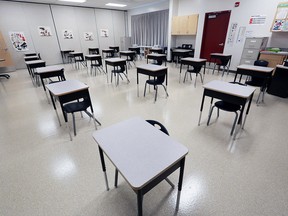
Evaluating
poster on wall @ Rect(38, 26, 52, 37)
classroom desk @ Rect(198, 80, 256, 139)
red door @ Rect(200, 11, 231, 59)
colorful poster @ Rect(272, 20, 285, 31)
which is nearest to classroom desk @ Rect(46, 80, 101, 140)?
classroom desk @ Rect(198, 80, 256, 139)

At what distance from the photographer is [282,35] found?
4914 millimetres

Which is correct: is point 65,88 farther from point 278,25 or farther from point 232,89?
point 278,25

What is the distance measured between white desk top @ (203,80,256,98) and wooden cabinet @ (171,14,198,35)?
594cm

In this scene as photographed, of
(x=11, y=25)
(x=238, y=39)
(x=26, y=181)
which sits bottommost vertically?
(x=26, y=181)

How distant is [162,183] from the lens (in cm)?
170

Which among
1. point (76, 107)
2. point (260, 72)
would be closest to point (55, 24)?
point (76, 107)

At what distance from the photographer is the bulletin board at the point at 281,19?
4.55 m

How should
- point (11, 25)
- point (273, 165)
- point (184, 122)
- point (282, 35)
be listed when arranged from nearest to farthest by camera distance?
point (273, 165) < point (184, 122) < point (282, 35) < point (11, 25)

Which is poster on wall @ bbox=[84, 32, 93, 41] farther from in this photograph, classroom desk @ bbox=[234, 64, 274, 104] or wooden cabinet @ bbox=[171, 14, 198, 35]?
classroom desk @ bbox=[234, 64, 274, 104]

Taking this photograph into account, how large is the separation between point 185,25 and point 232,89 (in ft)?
21.4

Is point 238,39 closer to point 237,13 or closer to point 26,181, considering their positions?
point 237,13

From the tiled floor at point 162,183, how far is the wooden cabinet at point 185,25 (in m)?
5.47

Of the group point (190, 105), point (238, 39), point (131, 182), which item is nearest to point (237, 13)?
point (238, 39)

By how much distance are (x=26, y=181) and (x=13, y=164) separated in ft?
1.49
